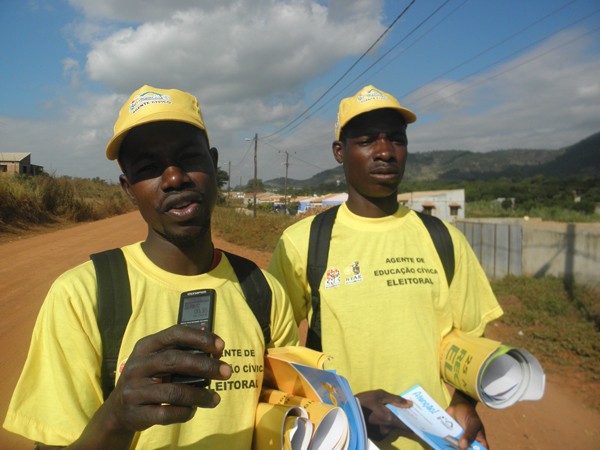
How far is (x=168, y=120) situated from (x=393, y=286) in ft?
3.83

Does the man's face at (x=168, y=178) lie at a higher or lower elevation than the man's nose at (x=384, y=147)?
lower

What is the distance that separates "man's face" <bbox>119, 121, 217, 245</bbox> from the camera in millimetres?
1394

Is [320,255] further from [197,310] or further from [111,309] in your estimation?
[111,309]

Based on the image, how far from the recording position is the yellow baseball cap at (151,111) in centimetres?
138

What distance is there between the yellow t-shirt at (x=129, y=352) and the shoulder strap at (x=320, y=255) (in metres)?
0.37

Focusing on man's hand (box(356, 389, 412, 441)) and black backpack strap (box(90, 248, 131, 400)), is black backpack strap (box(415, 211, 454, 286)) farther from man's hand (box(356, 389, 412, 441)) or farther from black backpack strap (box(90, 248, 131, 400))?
black backpack strap (box(90, 248, 131, 400))

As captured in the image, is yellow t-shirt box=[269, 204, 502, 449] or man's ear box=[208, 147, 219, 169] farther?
yellow t-shirt box=[269, 204, 502, 449]

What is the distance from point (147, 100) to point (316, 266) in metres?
1.04

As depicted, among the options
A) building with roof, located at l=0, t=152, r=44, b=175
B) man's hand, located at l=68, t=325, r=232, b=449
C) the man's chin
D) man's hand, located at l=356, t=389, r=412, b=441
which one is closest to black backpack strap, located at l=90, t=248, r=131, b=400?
the man's chin

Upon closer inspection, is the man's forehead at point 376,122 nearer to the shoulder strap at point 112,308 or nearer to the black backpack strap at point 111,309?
the shoulder strap at point 112,308

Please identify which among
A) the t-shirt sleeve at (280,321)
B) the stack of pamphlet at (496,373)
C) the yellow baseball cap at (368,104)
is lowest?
the stack of pamphlet at (496,373)

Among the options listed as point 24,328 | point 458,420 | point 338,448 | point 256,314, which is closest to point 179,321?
point 256,314

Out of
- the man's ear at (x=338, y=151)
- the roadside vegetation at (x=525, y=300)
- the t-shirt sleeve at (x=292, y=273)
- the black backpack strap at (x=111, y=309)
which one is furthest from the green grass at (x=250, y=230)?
the black backpack strap at (x=111, y=309)

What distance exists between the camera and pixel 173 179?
137 centimetres
